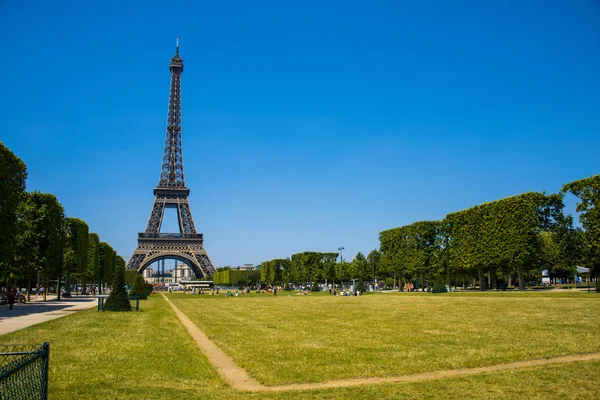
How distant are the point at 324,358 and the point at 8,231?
3142 cm

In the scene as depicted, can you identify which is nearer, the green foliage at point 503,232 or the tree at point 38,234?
the tree at point 38,234

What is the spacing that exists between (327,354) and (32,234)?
42.2 metres

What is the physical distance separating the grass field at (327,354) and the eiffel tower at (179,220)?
10195cm

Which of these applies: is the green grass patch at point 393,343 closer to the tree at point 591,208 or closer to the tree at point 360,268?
the tree at point 591,208

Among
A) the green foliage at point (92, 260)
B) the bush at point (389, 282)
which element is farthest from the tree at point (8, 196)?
the bush at point (389, 282)

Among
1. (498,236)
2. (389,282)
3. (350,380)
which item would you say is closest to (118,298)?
(350,380)

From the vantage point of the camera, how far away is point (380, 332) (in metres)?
18.1

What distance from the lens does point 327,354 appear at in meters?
13.2

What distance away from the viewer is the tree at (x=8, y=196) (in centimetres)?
3462

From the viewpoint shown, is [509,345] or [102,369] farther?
[509,345]

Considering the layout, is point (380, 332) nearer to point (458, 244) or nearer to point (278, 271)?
point (458, 244)

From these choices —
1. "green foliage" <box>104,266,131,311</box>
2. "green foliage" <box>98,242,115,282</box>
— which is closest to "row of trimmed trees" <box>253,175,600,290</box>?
"green foliage" <box>104,266,131,311</box>

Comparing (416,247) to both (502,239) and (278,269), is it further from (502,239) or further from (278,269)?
(278,269)

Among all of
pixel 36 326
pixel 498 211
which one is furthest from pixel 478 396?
pixel 498 211
